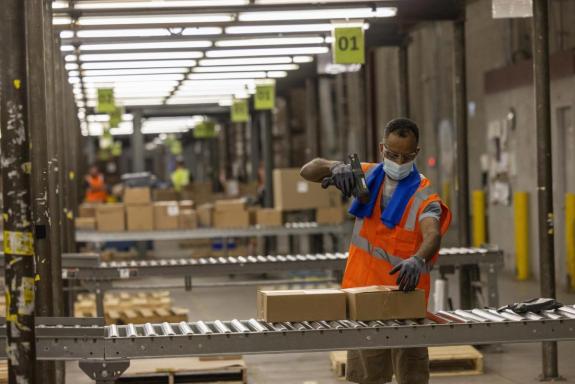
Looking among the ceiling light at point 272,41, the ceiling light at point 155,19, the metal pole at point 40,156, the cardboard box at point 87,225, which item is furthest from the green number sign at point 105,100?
the metal pole at point 40,156

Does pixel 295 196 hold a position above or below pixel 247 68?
below

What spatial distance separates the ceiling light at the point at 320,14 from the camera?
457 inches

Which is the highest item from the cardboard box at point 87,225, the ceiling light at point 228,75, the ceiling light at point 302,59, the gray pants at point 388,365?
the ceiling light at point 302,59

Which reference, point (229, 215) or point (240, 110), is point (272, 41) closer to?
point (229, 215)

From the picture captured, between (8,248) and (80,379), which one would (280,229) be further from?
(8,248)

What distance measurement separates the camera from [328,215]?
691 inches

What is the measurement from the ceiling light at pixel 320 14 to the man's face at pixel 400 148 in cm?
542

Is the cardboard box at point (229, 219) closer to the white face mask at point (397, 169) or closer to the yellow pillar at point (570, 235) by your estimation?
the yellow pillar at point (570, 235)

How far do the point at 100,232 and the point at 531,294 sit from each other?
667 cm

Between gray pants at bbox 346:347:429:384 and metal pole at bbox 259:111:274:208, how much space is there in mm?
15758

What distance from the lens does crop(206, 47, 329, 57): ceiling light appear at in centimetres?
1457

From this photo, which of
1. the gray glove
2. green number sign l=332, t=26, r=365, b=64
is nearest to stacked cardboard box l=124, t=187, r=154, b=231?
green number sign l=332, t=26, r=365, b=64

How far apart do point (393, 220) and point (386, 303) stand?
496mm

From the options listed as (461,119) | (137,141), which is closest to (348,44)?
(461,119)
